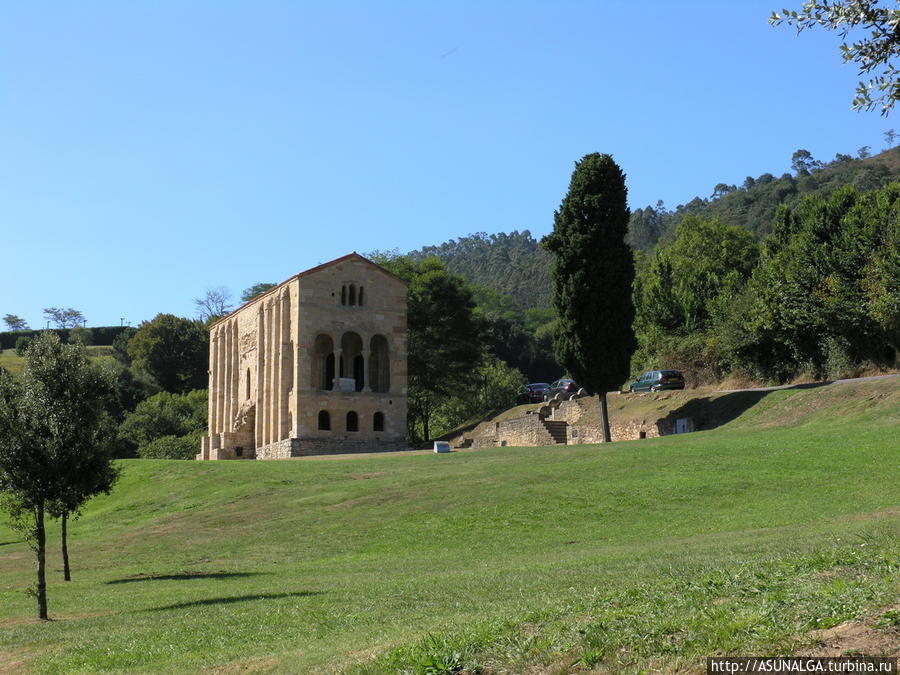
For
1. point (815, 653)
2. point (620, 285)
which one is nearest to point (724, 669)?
point (815, 653)

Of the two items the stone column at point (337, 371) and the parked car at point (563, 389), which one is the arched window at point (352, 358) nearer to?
the stone column at point (337, 371)

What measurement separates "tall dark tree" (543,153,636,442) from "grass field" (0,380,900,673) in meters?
6.96

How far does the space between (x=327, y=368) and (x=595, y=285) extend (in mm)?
25975

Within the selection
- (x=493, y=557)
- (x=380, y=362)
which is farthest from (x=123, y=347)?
(x=493, y=557)

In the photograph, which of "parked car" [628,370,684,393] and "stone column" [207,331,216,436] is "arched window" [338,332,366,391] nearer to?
"stone column" [207,331,216,436]

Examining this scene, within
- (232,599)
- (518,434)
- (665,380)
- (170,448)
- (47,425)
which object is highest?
(665,380)

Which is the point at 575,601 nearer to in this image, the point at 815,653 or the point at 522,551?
the point at 815,653

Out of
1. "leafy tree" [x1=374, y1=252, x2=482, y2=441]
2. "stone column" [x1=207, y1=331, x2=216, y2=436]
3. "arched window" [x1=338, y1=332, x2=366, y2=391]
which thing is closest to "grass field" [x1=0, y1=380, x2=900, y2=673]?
"arched window" [x1=338, y1=332, x2=366, y2=391]

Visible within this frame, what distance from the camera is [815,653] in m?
8.82

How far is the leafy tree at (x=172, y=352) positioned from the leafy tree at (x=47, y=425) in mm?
94922

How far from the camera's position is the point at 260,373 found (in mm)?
69000

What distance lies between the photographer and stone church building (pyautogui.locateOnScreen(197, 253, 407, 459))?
62625 millimetres

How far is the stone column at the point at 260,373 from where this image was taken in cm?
6775

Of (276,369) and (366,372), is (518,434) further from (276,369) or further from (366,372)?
(276,369)
